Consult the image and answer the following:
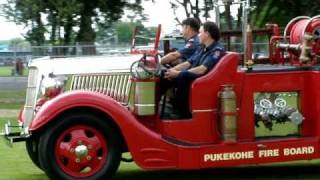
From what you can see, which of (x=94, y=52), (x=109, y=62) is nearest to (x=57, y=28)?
(x=94, y=52)

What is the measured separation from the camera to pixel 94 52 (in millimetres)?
24812

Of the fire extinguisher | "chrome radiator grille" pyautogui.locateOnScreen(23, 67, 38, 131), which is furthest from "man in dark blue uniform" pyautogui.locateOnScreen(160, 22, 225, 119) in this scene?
"chrome radiator grille" pyautogui.locateOnScreen(23, 67, 38, 131)

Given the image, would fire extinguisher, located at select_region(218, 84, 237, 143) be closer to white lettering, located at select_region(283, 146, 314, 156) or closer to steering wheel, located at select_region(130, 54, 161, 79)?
white lettering, located at select_region(283, 146, 314, 156)

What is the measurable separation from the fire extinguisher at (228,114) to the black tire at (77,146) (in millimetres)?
1060

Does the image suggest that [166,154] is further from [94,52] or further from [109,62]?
[94,52]

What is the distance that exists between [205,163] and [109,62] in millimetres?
1502

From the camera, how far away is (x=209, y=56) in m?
7.78

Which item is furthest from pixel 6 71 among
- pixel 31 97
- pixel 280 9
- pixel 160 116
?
pixel 160 116

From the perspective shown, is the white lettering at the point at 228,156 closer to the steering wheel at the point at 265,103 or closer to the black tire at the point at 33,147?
the steering wheel at the point at 265,103

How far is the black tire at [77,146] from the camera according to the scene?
7469 millimetres

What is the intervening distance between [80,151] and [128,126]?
0.53m

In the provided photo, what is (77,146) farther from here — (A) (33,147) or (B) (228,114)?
(B) (228,114)

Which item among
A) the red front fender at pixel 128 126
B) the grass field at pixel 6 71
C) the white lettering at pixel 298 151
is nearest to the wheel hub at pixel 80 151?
the red front fender at pixel 128 126

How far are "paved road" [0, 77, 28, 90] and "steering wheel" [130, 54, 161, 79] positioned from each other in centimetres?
1952
